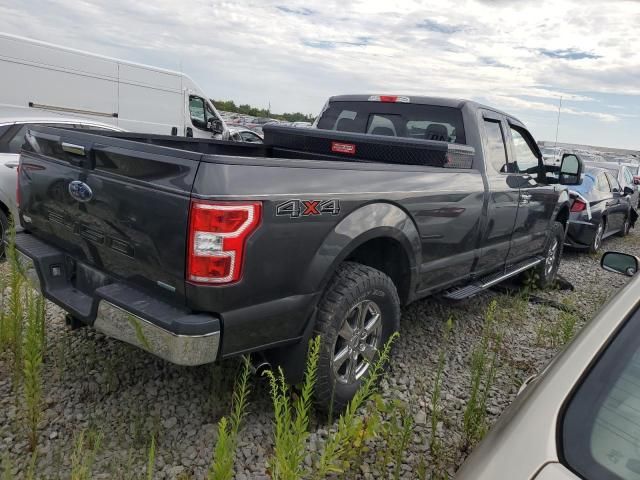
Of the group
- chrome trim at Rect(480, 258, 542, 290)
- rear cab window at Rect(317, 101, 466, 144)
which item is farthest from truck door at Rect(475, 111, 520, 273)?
rear cab window at Rect(317, 101, 466, 144)

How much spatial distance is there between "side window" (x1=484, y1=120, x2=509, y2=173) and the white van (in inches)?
338

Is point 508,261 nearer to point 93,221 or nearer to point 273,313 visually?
point 273,313

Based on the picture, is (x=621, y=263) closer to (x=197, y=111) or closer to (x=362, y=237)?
(x=362, y=237)

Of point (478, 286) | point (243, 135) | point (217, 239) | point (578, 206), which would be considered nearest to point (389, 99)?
point (478, 286)

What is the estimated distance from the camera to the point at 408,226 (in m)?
3.24

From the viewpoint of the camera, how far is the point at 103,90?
10625mm

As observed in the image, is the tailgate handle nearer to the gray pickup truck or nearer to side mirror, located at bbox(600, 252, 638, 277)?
the gray pickup truck

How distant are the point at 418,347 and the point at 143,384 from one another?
6.92 feet

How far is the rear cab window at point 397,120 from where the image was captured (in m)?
4.35

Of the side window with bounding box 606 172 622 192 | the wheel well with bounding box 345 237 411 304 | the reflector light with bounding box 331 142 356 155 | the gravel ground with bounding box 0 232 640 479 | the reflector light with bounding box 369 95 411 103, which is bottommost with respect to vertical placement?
the gravel ground with bounding box 0 232 640 479

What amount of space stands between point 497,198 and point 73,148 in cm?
320

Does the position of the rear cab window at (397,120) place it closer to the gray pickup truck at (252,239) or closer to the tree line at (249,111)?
the gray pickup truck at (252,239)

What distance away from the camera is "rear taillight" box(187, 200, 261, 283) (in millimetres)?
2146

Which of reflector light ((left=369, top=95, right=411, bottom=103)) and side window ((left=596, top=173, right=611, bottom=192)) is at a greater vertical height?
reflector light ((left=369, top=95, right=411, bottom=103))
